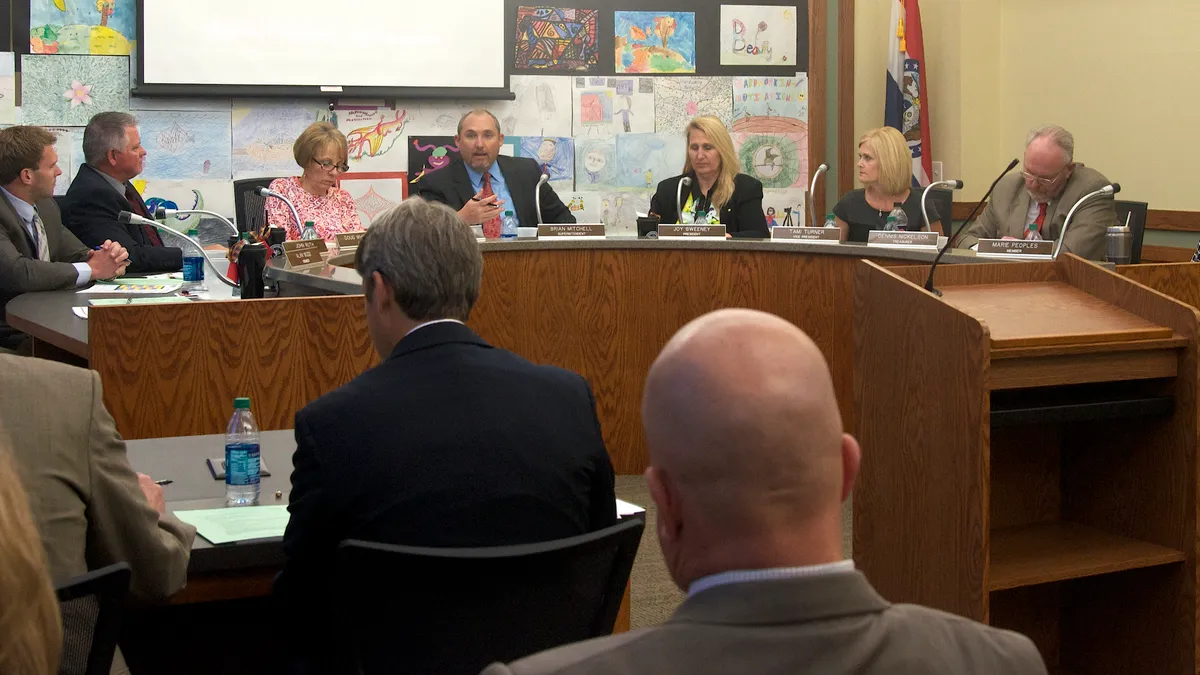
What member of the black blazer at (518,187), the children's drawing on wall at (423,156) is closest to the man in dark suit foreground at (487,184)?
the black blazer at (518,187)

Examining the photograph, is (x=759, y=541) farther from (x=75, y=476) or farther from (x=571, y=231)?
(x=571, y=231)

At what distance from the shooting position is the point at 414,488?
5.28 ft

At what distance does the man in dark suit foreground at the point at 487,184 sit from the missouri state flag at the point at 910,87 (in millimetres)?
2413

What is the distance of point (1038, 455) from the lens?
9.82 ft

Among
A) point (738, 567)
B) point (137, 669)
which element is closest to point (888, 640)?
point (738, 567)

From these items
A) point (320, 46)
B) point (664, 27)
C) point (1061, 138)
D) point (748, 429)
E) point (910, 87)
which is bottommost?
point (748, 429)

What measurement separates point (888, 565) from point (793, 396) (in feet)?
6.64

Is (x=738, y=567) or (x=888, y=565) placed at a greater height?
(x=738, y=567)

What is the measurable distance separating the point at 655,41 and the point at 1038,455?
4.82 m

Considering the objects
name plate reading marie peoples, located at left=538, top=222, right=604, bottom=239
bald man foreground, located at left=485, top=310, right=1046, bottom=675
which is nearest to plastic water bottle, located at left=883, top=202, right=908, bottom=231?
name plate reading marie peoples, located at left=538, top=222, right=604, bottom=239

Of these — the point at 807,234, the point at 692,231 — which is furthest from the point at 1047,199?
the point at 692,231

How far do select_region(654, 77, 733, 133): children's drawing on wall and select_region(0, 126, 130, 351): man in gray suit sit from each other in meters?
3.48

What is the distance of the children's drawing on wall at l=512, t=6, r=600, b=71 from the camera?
23.2 ft

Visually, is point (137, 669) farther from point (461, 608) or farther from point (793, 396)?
point (793, 396)
